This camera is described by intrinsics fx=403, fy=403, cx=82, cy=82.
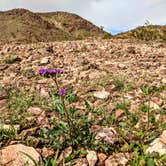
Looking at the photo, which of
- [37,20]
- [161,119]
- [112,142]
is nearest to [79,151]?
[112,142]

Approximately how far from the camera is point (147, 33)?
1647cm

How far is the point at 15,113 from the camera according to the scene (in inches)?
243

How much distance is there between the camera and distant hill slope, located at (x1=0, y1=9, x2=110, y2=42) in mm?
27703

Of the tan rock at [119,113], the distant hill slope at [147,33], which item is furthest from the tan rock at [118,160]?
the distant hill slope at [147,33]

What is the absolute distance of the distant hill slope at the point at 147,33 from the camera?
15711 mm

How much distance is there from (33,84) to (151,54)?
12.4 ft

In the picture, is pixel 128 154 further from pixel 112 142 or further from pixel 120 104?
pixel 120 104

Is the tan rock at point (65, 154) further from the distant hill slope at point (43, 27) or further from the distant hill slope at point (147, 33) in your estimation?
the distant hill slope at point (43, 27)

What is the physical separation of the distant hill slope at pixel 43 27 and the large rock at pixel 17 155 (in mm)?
17071

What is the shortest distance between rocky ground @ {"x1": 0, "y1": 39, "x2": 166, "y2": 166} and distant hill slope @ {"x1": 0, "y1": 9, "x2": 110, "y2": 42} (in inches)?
493

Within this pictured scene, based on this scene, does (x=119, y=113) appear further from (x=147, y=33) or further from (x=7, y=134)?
(x=147, y=33)

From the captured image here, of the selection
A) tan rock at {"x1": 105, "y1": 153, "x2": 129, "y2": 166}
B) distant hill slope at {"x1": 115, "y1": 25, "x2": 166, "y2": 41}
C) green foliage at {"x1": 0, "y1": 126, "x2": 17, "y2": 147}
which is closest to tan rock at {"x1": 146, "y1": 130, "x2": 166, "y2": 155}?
tan rock at {"x1": 105, "y1": 153, "x2": 129, "y2": 166}

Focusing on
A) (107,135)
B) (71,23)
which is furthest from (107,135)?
(71,23)

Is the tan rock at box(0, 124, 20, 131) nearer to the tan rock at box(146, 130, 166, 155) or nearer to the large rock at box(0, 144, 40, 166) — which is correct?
the large rock at box(0, 144, 40, 166)
